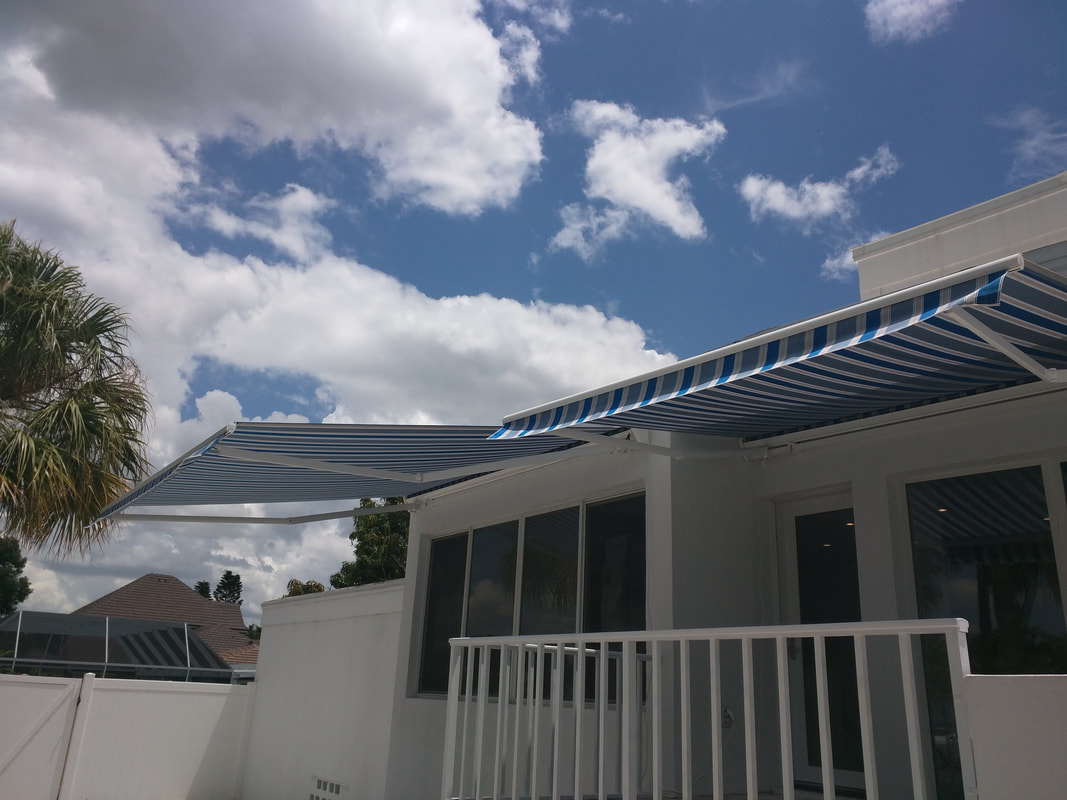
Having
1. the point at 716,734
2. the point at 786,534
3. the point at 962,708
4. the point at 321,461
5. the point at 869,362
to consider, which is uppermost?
the point at 321,461

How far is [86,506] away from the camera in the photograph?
10109mm

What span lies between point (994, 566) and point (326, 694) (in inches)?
355

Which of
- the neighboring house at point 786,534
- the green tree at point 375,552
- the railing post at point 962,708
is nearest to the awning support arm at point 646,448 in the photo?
the neighboring house at point 786,534

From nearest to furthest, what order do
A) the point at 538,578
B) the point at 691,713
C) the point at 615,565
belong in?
the point at 691,713 → the point at 615,565 → the point at 538,578

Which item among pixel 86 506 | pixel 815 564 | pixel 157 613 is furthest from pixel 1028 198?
pixel 157 613

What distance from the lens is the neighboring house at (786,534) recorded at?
388 centimetres

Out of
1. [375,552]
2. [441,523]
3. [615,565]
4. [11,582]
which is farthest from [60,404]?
[11,582]

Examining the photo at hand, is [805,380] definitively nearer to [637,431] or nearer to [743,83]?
[637,431]

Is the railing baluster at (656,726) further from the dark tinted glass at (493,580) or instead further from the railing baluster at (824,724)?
the dark tinted glass at (493,580)

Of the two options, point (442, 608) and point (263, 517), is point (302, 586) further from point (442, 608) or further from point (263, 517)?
point (442, 608)

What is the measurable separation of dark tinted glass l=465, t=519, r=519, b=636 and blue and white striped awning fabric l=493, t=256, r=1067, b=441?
3.59m

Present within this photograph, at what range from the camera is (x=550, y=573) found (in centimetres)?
859

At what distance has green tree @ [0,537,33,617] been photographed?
50688 mm

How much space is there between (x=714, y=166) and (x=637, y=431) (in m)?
6.88
